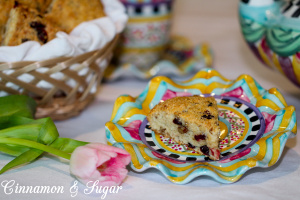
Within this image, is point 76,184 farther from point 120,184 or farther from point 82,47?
point 82,47

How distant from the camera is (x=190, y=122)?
0.63 metres

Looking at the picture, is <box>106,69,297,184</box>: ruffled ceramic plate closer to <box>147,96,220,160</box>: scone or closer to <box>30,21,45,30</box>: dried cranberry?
<box>147,96,220,160</box>: scone

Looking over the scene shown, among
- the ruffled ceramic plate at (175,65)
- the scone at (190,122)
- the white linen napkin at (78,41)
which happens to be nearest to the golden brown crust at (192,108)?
the scone at (190,122)

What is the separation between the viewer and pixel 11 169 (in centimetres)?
65

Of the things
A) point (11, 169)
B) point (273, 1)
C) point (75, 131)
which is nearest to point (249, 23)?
point (273, 1)

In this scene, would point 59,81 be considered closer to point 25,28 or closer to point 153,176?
point 25,28

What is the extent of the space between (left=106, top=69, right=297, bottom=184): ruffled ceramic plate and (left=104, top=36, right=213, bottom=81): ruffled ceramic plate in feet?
0.82

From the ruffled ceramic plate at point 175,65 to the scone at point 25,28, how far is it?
11.8 inches

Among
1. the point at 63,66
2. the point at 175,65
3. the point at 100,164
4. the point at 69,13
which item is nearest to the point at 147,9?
the point at 175,65

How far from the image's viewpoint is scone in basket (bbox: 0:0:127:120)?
70cm

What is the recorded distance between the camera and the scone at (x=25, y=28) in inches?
28.6

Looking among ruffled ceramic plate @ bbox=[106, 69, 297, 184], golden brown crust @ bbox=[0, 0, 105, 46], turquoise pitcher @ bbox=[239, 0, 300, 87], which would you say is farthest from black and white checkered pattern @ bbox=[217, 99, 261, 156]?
golden brown crust @ bbox=[0, 0, 105, 46]

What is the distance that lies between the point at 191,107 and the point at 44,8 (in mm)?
413

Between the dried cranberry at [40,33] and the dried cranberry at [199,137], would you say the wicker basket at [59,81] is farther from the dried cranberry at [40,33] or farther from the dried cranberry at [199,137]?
the dried cranberry at [199,137]
